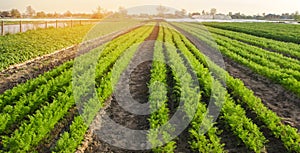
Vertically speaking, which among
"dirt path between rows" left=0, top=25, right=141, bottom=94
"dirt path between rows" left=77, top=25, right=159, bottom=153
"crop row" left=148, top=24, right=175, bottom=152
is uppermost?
"crop row" left=148, top=24, right=175, bottom=152

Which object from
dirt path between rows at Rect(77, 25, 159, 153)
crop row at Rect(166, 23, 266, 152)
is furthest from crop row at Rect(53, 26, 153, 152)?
crop row at Rect(166, 23, 266, 152)

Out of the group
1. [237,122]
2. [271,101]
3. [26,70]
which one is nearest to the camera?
[237,122]

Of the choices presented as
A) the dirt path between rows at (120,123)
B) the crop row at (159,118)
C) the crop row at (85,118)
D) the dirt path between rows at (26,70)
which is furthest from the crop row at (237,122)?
the dirt path between rows at (26,70)

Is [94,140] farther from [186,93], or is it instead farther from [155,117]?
[186,93]

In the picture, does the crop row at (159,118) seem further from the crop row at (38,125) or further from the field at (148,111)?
the crop row at (38,125)

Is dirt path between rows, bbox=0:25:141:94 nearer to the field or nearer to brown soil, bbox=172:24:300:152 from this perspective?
the field

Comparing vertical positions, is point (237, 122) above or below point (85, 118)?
above

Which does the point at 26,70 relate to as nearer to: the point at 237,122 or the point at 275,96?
the point at 237,122

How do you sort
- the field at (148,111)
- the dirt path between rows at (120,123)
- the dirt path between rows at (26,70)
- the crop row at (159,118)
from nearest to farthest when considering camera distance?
the crop row at (159,118) < the field at (148,111) < the dirt path between rows at (120,123) < the dirt path between rows at (26,70)

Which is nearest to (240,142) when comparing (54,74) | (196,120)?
(196,120)

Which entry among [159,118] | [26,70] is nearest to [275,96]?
[159,118]

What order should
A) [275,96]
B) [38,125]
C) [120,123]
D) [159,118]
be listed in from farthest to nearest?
[275,96] < [120,123] < [159,118] < [38,125]

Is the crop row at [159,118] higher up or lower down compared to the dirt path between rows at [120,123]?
higher up

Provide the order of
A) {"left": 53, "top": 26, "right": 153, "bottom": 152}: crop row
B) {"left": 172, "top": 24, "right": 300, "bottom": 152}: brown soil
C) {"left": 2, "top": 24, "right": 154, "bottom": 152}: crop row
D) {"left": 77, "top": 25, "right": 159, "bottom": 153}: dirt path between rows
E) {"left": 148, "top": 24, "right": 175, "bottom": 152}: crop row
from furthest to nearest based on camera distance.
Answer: {"left": 172, "top": 24, "right": 300, "bottom": 152}: brown soil < {"left": 77, "top": 25, "right": 159, "bottom": 153}: dirt path between rows < {"left": 148, "top": 24, "right": 175, "bottom": 152}: crop row < {"left": 53, "top": 26, "right": 153, "bottom": 152}: crop row < {"left": 2, "top": 24, "right": 154, "bottom": 152}: crop row
